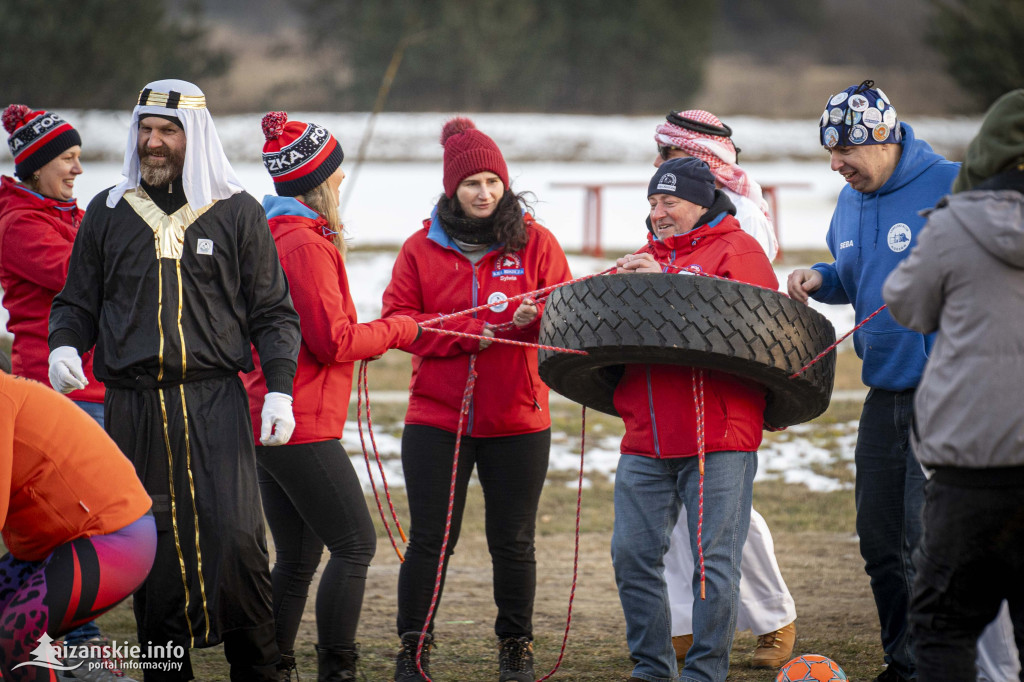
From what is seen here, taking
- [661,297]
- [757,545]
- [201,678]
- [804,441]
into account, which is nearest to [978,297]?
[661,297]

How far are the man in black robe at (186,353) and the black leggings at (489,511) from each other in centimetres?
83

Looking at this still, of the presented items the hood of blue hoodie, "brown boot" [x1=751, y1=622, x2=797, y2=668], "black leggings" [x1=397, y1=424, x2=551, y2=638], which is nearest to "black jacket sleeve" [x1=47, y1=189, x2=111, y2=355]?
the hood of blue hoodie

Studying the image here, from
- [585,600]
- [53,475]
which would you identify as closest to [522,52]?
[585,600]

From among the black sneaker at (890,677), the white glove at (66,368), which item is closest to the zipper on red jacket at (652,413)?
the black sneaker at (890,677)

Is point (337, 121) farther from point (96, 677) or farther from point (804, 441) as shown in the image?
point (96, 677)

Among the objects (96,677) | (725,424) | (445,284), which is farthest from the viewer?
(445,284)

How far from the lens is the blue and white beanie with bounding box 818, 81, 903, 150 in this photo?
4.11 m

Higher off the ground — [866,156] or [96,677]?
[866,156]

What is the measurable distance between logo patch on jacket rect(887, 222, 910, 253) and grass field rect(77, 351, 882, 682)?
5.47 feet

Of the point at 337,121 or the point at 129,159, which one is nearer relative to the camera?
the point at 129,159

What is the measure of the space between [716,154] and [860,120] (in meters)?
1.09

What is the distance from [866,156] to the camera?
13.6ft

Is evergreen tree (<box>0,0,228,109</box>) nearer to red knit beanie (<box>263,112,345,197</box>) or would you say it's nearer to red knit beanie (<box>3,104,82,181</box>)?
red knit beanie (<box>3,104,82,181</box>)

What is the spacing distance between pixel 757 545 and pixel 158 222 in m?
2.69
